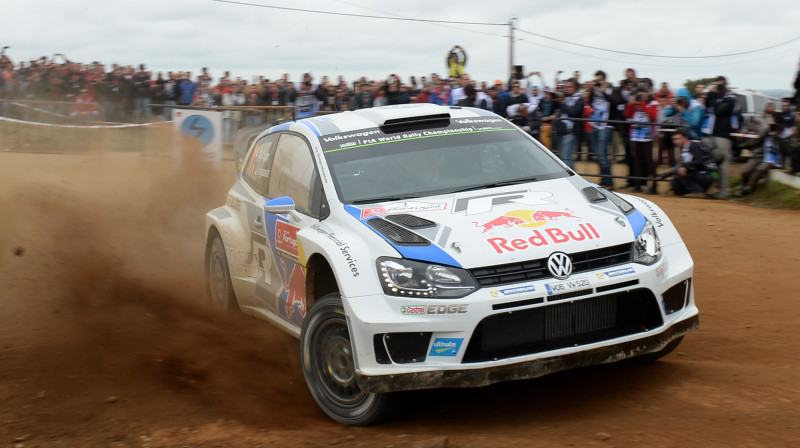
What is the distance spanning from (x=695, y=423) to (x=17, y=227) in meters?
9.47

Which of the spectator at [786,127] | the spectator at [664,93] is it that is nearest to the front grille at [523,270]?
the spectator at [786,127]

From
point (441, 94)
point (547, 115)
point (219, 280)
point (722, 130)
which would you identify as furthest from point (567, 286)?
point (441, 94)

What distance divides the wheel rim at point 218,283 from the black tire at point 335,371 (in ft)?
7.86

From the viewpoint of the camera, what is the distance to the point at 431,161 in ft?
21.2

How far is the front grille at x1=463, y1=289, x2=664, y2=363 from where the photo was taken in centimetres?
507

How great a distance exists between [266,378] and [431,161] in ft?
6.18

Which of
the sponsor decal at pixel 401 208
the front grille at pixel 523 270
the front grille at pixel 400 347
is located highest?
the sponsor decal at pixel 401 208

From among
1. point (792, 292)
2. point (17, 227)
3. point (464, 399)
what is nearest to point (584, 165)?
point (792, 292)

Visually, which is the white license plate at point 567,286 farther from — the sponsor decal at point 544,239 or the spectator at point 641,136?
the spectator at point 641,136

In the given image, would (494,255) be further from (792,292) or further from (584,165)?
(584,165)

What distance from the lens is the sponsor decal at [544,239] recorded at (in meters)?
5.16

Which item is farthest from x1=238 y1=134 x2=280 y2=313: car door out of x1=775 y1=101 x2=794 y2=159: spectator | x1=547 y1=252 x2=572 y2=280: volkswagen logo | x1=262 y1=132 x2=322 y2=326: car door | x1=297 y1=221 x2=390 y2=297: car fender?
x1=775 y1=101 x2=794 y2=159: spectator

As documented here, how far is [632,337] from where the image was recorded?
17.7 feet

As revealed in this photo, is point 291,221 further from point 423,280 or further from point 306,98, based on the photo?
point 306,98
